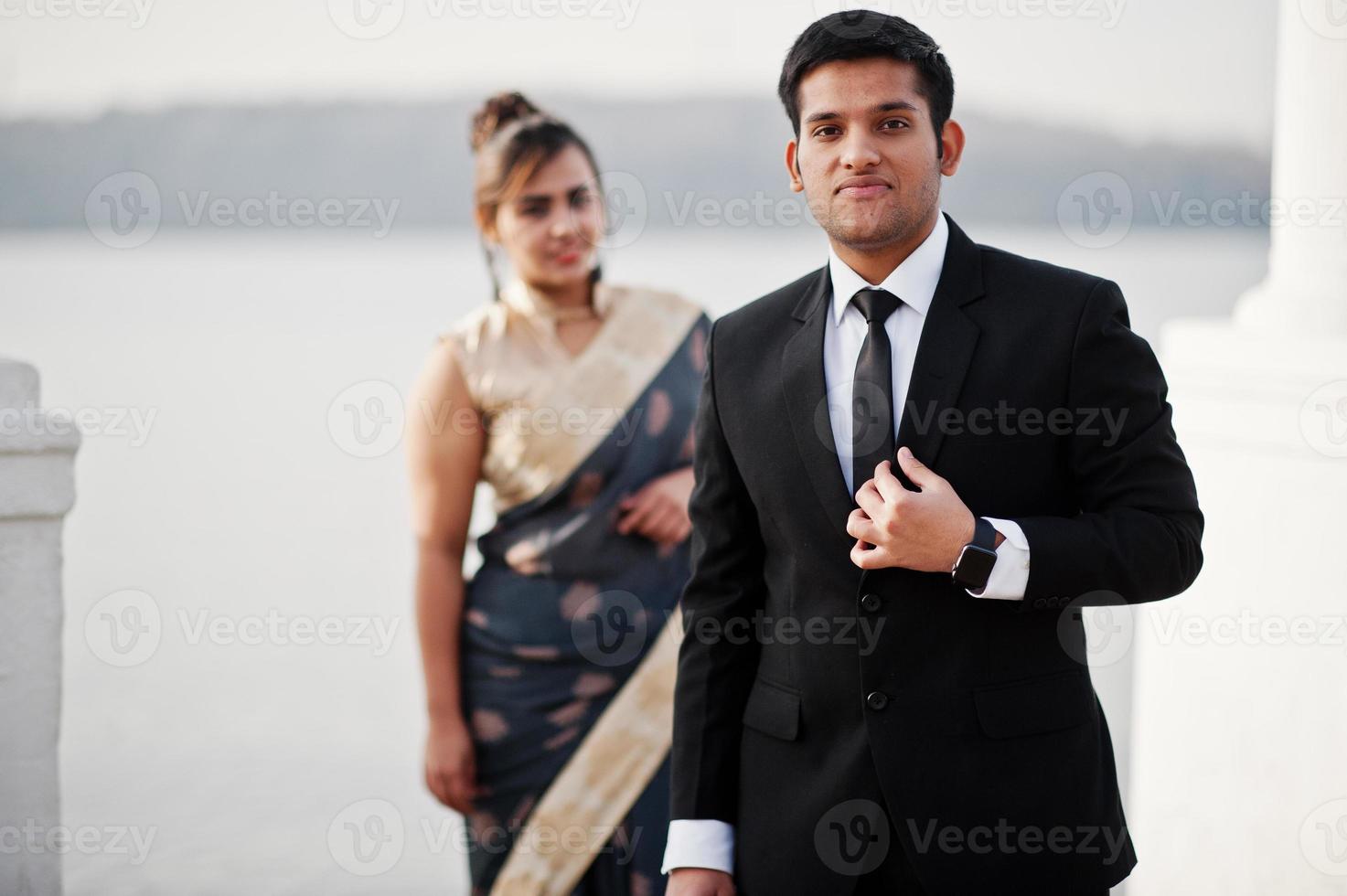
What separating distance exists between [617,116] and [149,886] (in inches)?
172

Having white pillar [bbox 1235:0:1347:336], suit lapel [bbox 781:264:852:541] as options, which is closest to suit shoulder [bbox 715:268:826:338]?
suit lapel [bbox 781:264:852:541]

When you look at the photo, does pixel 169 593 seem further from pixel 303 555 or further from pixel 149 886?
pixel 149 886

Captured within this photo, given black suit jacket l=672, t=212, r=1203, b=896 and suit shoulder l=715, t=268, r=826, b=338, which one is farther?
suit shoulder l=715, t=268, r=826, b=338

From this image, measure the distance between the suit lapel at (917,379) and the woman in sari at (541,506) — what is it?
1129 millimetres

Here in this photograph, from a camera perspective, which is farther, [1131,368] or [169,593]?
[169,593]

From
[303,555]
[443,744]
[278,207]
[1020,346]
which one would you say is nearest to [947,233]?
[1020,346]

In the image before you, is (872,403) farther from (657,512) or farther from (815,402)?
(657,512)

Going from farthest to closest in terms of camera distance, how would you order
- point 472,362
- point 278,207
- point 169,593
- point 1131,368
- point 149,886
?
1. point 169,593
2. point 149,886
3. point 278,207
4. point 472,362
5. point 1131,368

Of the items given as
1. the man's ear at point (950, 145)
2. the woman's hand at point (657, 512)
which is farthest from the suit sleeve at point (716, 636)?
the woman's hand at point (657, 512)

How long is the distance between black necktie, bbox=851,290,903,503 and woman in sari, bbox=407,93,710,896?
1192 mm

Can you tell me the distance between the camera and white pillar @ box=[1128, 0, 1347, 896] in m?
2.40

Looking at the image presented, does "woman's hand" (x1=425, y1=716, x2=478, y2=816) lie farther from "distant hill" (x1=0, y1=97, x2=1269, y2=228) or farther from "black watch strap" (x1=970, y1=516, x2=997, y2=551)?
"distant hill" (x1=0, y1=97, x2=1269, y2=228)

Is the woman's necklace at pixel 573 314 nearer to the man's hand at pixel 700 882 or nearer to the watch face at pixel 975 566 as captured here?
Answer: the man's hand at pixel 700 882

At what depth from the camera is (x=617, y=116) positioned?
654 cm
